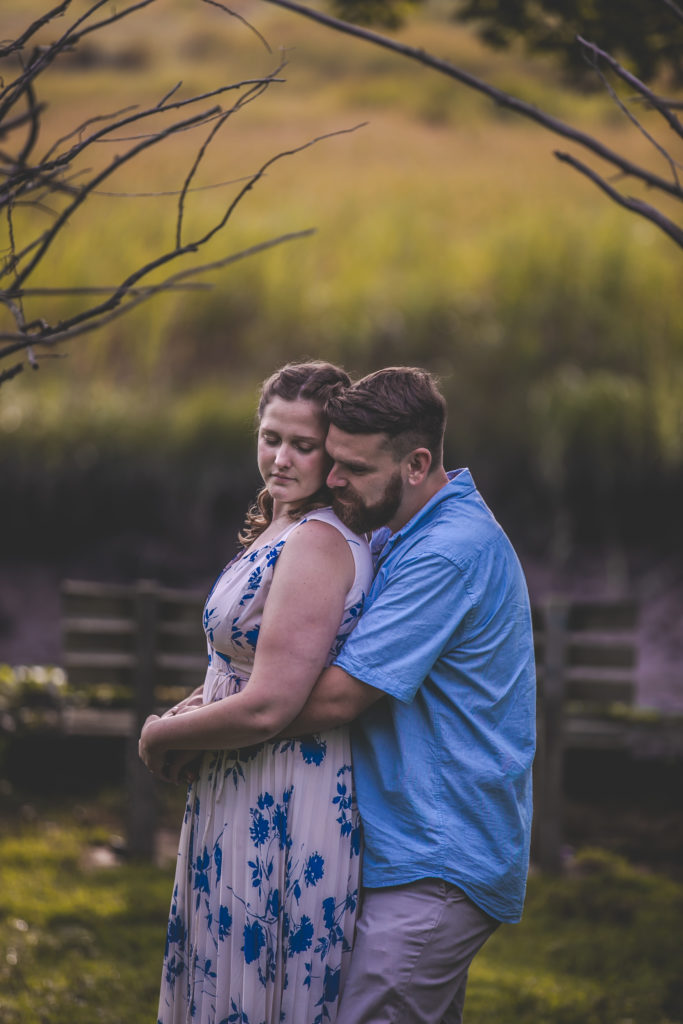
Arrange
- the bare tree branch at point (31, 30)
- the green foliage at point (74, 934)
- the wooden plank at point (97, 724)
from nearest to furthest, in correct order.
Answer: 1. the bare tree branch at point (31, 30)
2. the green foliage at point (74, 934)
3. the wooden plank at point (97, 724)

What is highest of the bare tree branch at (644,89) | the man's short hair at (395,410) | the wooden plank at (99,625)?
the bare tree branch at (644,89)

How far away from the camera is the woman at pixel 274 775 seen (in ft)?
7.07

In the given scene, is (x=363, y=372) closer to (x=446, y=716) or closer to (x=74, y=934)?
(x=74, y=934)

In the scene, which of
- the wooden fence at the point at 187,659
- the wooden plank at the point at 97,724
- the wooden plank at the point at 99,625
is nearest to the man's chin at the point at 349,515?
the wooden fence at the point at 187,659

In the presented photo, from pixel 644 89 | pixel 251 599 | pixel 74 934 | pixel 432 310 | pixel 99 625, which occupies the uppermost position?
pixel 432 310

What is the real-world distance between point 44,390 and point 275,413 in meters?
10.9

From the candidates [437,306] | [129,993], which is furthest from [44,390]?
[129,993]

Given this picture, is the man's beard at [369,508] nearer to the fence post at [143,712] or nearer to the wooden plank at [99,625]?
the fence post at [143,712]

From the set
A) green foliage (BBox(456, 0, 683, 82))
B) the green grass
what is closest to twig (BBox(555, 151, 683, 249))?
green foliage (BBox(456, 0, 683, 82))

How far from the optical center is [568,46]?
13.3 ft

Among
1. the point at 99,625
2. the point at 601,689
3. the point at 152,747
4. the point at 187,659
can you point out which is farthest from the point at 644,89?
the point at 99,625

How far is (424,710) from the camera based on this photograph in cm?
219

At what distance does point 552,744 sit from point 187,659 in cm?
224

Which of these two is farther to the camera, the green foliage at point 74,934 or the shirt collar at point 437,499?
the green foliage at point 74,934
